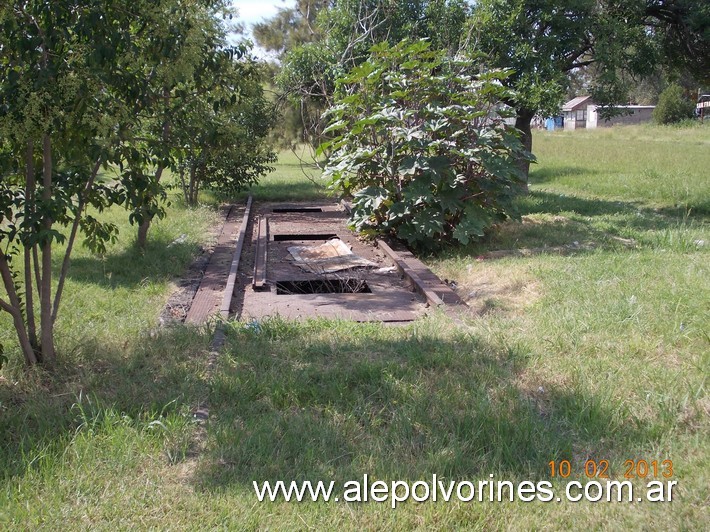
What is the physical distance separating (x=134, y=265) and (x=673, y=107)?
5246 cm

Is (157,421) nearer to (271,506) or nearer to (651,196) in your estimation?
(271,506)

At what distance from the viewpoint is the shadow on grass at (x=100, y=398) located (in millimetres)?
3693

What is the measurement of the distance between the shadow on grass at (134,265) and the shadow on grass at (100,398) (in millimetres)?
2832

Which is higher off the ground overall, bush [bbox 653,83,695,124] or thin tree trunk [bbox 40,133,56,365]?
bush [bbox 653,83,695,124]

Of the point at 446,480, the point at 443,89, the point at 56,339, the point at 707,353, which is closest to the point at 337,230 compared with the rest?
the point at 443,89

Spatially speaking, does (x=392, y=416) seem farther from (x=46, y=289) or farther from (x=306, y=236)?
(x=306, y=236)

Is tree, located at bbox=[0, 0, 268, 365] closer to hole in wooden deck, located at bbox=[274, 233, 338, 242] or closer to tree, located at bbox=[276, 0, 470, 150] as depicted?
hole in wooden deck, located at bbox=[274, 233, 338, 242]

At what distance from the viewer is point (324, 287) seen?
853 cm

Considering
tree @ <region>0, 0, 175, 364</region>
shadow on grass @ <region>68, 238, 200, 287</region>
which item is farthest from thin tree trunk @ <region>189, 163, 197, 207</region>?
tree @ <region>0, 0, 175, 364</region>

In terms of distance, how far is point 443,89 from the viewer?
940 cm

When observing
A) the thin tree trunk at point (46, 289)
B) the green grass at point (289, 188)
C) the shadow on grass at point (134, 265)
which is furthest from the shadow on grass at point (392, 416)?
the green grass at point (289, 188)

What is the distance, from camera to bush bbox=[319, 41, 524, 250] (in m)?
9.05

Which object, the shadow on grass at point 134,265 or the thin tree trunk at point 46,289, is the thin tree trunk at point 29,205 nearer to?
the thin tree trunk at point 46,289

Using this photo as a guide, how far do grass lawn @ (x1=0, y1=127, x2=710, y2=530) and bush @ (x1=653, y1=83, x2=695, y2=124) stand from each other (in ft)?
167
